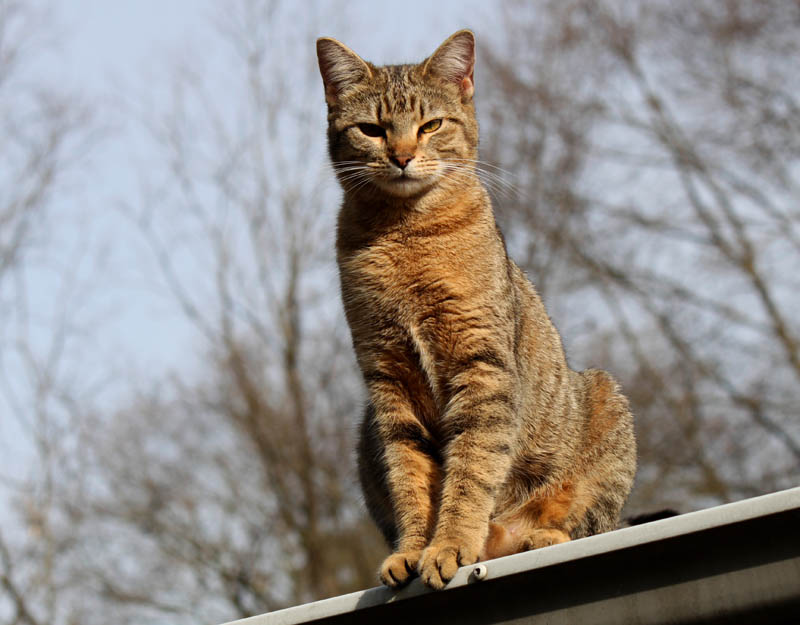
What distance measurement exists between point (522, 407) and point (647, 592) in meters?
1.45

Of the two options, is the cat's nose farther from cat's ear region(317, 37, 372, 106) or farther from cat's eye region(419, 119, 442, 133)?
cat's ear region(317, 37, 372, 106)

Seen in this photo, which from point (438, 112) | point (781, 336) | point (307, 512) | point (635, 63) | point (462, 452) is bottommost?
point (307, 512)

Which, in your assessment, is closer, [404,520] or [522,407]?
[404,520]

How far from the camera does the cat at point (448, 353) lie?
3.55m

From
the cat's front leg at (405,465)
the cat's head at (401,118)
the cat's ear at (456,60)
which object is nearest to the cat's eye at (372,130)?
the cat's head at (401,118)

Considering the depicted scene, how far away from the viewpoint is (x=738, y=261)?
43.0ft

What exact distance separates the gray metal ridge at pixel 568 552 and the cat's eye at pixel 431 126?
1.96m

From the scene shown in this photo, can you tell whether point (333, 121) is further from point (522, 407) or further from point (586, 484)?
point (586, 484)

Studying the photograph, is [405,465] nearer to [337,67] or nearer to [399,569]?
[399,569]

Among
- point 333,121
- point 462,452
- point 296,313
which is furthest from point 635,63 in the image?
point 462,452

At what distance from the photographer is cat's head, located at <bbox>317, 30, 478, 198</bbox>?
3.91 metres

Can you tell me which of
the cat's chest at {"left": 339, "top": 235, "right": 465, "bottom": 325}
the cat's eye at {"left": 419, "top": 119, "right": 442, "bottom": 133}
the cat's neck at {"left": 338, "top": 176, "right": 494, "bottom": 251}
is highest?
the cat's eye at {"left": 419, "top": 119, "right": 442, "bottom": 133}

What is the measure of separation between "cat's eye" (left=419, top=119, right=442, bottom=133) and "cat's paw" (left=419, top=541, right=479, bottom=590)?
5.84ft

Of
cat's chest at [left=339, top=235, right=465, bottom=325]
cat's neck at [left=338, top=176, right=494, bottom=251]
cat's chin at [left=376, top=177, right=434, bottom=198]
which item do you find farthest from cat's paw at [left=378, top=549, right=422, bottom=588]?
cat's chin at [left=376, top=177, right=434, bottom=198]
